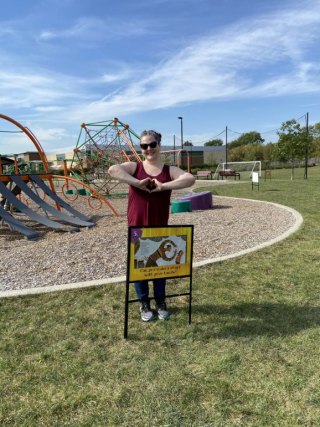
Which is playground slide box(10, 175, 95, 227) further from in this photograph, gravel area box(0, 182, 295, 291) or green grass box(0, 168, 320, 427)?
green grass box(0, 168, 320, 427)

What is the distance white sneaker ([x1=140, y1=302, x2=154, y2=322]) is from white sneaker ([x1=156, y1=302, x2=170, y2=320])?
0.07 metres

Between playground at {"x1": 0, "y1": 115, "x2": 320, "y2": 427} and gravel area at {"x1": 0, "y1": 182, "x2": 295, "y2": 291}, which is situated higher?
gravel area at {"x1": 0, "y1": 182, "x2": 295, "y2": 291}

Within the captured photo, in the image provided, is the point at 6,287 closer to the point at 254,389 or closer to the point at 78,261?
the point at 78,261

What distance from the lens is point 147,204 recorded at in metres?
3.14

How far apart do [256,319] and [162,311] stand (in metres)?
0.86

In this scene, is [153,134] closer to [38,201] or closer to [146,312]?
[146,312]

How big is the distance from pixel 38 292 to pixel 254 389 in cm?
→ 254

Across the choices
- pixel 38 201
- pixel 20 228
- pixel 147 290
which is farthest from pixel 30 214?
pixel 147 290

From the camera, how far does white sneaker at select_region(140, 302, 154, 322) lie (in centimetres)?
337

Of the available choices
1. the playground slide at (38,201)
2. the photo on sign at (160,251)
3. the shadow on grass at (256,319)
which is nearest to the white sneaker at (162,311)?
the shadow on grass at (256,319)

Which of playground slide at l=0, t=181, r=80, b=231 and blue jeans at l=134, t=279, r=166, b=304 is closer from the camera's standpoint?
blue jeans at l=134, t=279, r=166, b=304

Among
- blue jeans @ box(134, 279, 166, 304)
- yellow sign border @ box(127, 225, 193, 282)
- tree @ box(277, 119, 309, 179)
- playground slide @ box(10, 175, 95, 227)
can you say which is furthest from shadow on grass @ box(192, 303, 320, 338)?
tree @ box(277, 119, 309, 179)

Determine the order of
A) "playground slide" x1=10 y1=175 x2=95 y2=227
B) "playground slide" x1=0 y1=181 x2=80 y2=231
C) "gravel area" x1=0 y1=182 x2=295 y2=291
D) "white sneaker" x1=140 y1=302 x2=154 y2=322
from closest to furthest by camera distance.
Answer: "white sneaker" x1=140 y1=302 x2=154 y2=322, "gravel area" x1=0 y1=182 x2=295 y2=291, "playground slide" x1=0 y1=181 x2=80 y2=231, "playground slide" x1=10 y1=175 x2=95 y2=227

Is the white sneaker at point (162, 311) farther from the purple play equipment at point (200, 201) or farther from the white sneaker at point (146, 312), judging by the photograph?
the purple play equipment at point (200, 201)
